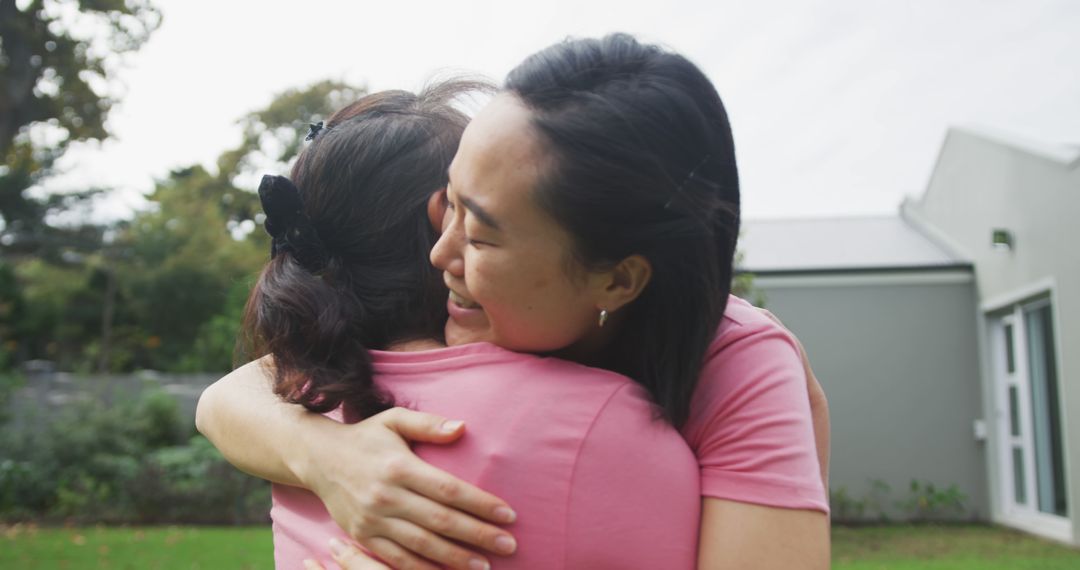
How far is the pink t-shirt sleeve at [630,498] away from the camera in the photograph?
1042mm

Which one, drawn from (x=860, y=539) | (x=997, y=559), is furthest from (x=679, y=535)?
(x=860, y=539)

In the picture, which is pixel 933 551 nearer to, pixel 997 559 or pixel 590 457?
pixel 997 559

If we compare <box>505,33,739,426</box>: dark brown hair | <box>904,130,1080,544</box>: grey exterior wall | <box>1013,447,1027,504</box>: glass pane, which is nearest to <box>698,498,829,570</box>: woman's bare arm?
<box>505,33,739,426</box>: dark brown hair

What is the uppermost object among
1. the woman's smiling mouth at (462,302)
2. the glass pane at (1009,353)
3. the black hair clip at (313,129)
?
the glass pane at (1009,353)

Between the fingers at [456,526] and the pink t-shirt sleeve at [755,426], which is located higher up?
the pink t-shirt sleeve at [755,426]

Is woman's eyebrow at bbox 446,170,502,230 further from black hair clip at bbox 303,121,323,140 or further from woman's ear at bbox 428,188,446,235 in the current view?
black hair clip at bbox 303,121,323,140

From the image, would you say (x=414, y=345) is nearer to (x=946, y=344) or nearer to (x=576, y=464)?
(x=576, y=464)

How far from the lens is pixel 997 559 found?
29.3ft

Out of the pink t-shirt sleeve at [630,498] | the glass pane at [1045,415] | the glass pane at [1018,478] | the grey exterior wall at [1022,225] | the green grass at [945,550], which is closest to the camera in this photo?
the pink t-shirt sleeve at [630,498]

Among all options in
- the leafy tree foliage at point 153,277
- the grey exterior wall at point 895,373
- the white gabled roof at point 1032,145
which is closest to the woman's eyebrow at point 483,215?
the white gabled roof at point 1032,145

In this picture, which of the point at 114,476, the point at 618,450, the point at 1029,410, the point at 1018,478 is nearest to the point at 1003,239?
the point at 1029,410

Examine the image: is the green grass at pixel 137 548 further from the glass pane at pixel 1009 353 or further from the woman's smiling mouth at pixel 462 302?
the glass pane at pixel 1009 353

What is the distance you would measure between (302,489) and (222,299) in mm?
25175

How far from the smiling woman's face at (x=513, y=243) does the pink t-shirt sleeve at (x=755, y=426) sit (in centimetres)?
18
